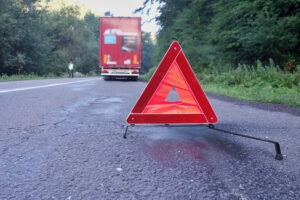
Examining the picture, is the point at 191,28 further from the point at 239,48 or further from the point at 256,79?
the point at 256,79

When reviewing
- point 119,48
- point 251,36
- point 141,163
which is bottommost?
point 141,163

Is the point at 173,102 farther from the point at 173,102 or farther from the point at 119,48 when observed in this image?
the point at 119,48

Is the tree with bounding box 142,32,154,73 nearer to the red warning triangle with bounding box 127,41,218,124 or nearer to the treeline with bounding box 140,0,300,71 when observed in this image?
the treeline with bounding box 140,0,300,71

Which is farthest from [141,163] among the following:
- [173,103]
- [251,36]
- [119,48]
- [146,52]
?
[146,52]

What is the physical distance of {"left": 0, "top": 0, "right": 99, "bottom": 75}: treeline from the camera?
32250 millimetres

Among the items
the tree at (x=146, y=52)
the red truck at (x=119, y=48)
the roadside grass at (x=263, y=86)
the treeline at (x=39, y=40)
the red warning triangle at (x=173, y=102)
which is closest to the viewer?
the red warning triangle at (x=173, y=102)

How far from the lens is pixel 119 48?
19.0 m

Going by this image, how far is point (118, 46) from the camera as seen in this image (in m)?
19.0

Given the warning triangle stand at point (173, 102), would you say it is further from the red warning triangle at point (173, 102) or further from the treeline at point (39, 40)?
the treeline at point (39, 40)

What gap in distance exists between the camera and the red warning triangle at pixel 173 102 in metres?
2.74

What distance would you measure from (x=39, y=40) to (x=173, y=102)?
40.5 meters

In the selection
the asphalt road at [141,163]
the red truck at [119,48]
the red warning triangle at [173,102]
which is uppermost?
the red truck at [119,48]

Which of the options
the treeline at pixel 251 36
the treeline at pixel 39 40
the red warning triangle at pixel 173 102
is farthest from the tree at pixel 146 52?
the red warning triangle at pixel 173 102

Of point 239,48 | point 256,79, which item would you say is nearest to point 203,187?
point 256,79
